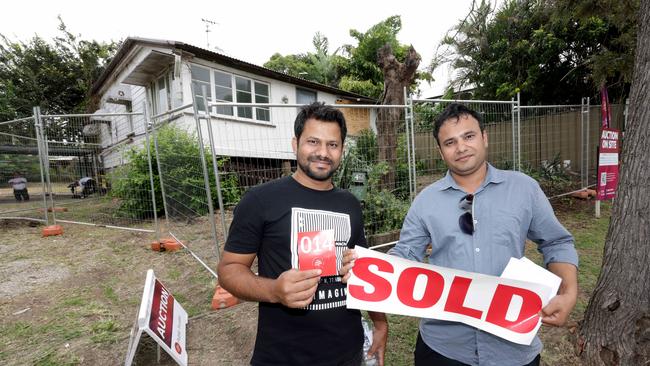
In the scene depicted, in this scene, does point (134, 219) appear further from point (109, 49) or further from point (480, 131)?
point (109, 49)

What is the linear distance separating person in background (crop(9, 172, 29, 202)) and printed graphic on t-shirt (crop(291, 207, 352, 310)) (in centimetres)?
853

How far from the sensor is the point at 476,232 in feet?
5.14

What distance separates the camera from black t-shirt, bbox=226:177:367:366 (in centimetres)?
145

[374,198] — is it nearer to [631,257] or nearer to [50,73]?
[631,257]

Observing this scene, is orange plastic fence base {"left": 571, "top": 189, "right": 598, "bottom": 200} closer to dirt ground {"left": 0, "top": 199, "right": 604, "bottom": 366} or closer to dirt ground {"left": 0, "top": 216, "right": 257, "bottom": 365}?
dirt ground {"left": 0, "top": 199, "right": 604, "bottom": 366}

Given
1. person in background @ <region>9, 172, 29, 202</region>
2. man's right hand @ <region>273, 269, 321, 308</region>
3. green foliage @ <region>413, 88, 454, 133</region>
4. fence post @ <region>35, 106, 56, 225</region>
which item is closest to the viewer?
man's right hand @ <region>273, 269, 321, 308</region>

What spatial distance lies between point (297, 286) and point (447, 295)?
31.9 inches

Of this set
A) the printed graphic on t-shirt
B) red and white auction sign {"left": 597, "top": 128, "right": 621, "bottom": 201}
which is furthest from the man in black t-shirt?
red and white auction sign {"left": 597, "top": 128, "right": 621, "bottom": 201}

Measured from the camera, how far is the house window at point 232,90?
976cm

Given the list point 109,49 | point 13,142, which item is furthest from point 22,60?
point 13,142

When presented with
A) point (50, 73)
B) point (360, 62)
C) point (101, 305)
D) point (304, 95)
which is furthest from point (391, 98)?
point (50, 73)

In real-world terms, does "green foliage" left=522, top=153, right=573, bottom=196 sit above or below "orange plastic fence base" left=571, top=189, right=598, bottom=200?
above

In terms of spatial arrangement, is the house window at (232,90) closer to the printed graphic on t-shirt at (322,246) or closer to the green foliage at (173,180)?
the green foliage at (173,180)

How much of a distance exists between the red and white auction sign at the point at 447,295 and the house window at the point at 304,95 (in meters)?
12.0
